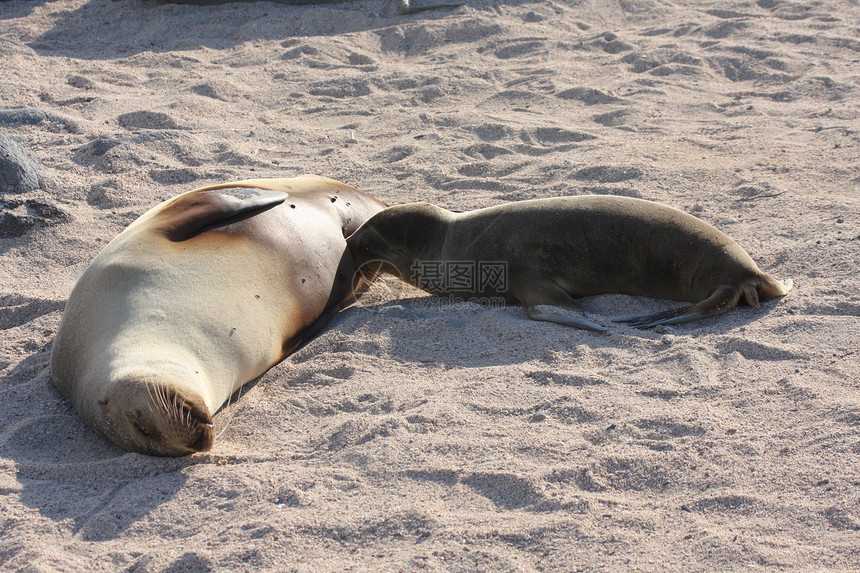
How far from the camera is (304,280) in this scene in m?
4.10

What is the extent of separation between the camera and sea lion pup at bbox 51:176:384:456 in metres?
3.00

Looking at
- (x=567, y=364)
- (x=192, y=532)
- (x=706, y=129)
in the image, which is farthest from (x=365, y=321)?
(x=706, y=129)

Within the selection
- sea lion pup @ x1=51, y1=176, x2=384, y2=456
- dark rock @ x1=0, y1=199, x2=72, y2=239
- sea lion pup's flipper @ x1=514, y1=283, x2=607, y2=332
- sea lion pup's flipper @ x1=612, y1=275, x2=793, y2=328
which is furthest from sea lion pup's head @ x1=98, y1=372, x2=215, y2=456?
dark rock @ x1=0, y1=199, x2=72, y2=239

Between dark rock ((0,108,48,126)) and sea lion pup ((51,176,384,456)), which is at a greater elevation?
dark rock ((0,108,48,126))

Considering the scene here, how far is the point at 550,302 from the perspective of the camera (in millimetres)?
4184

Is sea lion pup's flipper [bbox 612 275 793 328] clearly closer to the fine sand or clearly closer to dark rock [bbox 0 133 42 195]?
the fine sand

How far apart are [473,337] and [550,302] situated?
489mm

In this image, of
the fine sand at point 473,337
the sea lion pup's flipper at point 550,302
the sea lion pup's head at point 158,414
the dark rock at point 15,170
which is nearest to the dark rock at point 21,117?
the fine sand at point 473,337

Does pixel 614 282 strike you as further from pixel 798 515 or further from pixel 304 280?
pixel 798 515

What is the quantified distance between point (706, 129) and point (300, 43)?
170 inches

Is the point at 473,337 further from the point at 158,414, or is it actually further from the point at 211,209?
the point at 158,414

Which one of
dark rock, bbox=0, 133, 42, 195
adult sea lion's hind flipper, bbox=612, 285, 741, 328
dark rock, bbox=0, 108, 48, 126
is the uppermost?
dark rock, bbox=0, 108, 48, 126

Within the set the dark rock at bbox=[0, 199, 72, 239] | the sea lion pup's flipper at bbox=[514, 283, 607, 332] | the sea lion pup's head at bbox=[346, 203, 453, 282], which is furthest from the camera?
the dark rock at bbox=[0, 199, 72, 239]

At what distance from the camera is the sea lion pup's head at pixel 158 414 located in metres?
2.92
